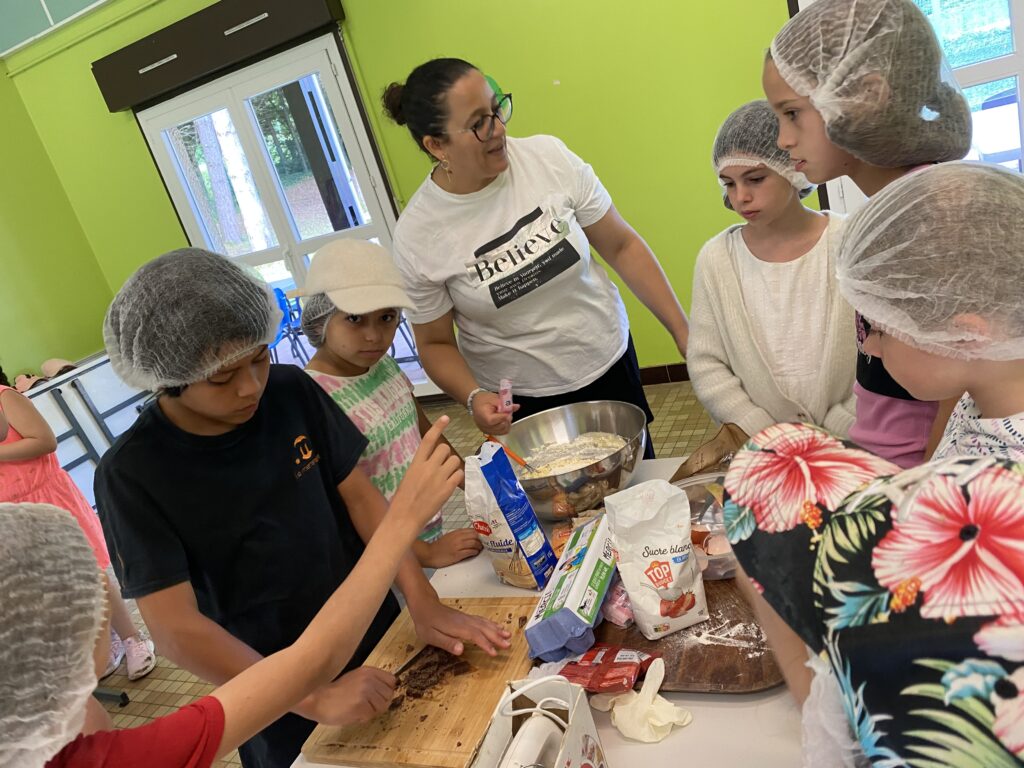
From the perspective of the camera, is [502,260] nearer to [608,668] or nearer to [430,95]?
[430,95]

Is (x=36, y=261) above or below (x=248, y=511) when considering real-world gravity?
above

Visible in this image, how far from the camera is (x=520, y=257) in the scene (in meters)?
1.60

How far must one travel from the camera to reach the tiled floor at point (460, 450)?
8.27 feet

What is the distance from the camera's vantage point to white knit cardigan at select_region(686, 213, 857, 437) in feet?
4.36

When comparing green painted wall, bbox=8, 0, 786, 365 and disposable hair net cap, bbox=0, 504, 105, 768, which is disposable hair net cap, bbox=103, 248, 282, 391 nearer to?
disposable hair net cap, bbox=0, 504, 105, 768

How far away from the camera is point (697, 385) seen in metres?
1.50

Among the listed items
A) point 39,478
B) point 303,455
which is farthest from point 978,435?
point 39,478

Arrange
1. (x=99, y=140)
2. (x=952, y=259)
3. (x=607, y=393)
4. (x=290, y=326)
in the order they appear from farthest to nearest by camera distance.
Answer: (x=99, y=140) < (x=290, y=326) < (x=607, y=393) < (x=952, y=259)

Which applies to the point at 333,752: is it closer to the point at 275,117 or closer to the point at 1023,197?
the point at 1023,197

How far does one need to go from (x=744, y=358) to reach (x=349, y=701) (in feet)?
3.28

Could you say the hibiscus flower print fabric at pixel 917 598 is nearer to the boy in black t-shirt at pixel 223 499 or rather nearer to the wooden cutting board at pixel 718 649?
the wooden cutting board at pixel 718 649

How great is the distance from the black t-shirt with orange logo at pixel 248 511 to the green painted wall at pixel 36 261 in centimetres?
427

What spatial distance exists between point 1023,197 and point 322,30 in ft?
12.7

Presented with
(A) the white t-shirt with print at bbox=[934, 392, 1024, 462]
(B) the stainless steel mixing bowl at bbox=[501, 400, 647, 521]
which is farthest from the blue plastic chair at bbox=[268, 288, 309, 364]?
(A) the white t-shirt with print at bbox=[934, 392, 1024, 462]
